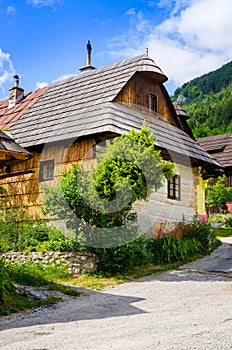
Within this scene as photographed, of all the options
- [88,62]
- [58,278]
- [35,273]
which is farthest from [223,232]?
[35,273]

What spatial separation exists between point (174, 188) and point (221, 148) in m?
17.8

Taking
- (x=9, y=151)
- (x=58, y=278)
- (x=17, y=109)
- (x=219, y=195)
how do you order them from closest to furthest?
(x=9, y=151), (x=58, y=278), (x=17, y=109), (x=219, y=195)

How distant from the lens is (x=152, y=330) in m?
6.09

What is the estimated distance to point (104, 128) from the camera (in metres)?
12.9

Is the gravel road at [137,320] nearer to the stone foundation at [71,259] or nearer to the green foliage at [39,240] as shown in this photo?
the stone foundation at [71,259]

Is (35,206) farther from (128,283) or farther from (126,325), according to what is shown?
(126,325)

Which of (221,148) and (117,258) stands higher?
(221,148)

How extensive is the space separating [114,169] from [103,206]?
3.16 feet

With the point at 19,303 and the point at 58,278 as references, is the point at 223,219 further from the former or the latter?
the point at 19,303

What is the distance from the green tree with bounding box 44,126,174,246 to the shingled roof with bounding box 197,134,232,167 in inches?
785

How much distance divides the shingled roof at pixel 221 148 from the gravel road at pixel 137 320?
21.2 m

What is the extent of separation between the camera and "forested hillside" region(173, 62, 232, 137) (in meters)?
64.6

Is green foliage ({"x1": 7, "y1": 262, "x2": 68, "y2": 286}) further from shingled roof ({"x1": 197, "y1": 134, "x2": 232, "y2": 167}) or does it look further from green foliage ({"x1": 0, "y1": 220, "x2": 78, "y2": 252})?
shingled roof ({"x1": 197, "y1": 134, "x2": 232, "y2": 167})

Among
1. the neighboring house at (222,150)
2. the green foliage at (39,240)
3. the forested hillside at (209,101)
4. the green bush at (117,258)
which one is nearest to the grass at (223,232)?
the neighboring house at (222,150)
